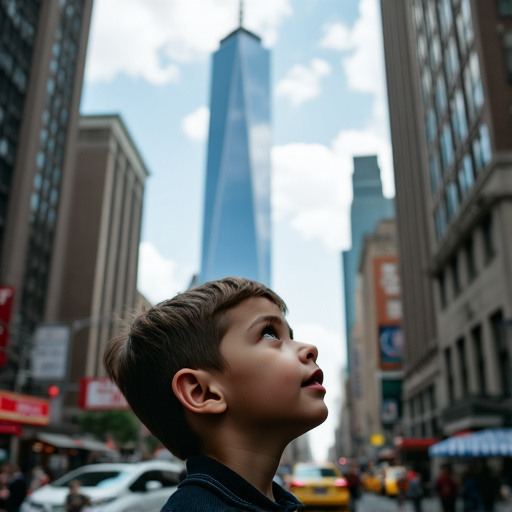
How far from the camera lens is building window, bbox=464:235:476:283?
36.3 m

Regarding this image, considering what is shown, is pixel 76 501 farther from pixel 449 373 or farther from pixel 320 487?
pixel 449 373

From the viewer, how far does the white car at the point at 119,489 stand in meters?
10.5

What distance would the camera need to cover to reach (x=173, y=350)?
57.9 inches

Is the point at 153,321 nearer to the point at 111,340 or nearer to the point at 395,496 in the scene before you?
the point at 111,340

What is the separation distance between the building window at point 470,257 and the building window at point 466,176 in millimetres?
3113

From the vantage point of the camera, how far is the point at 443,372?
45.2 metres

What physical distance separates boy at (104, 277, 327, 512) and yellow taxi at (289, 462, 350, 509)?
13.1 meters

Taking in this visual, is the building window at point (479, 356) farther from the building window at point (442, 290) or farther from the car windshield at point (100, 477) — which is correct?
the car windshield at point (100, 477)

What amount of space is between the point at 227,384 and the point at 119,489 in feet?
34.1

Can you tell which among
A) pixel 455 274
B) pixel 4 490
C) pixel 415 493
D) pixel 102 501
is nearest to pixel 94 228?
pixel 455 274

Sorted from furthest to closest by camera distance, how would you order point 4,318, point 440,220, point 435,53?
point 435,53 → point 440,220 → point 4,318

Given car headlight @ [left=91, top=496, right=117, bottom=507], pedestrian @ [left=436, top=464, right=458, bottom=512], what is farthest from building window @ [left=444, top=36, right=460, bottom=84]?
car headlight @ [left=91, top=496, right=117, bottom=507]

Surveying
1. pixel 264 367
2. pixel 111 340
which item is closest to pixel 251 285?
pixel 264 367

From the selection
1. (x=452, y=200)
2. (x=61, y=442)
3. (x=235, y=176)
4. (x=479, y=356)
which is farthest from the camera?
(x=61, y=442)
